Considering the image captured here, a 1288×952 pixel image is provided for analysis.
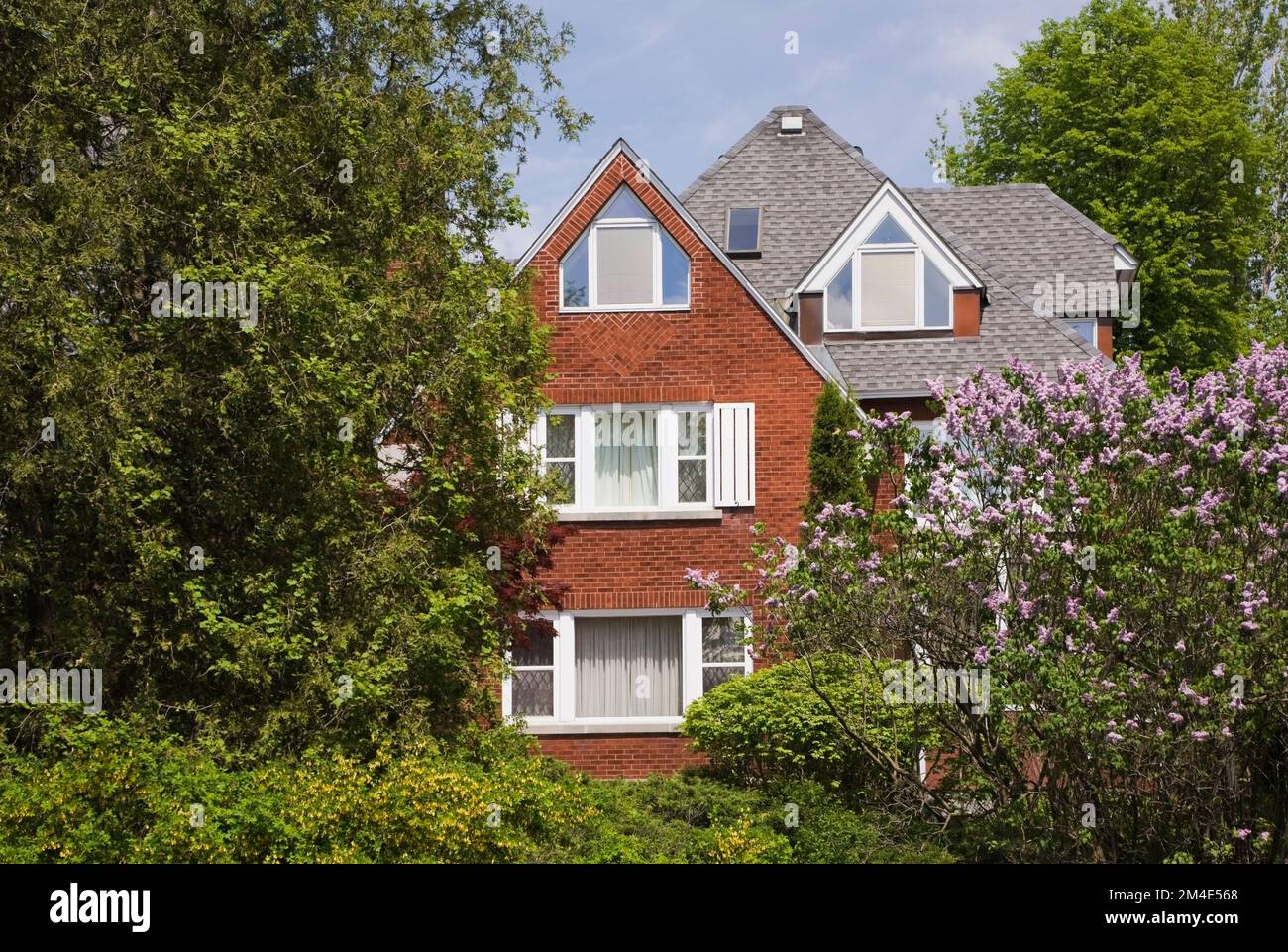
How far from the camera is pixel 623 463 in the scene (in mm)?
20828

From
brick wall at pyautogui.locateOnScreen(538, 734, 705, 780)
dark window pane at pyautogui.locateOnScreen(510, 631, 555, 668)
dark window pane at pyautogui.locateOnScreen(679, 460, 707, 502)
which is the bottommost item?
brick wall at pyautogui.locateOnScreen(538, 734, 705, 780)

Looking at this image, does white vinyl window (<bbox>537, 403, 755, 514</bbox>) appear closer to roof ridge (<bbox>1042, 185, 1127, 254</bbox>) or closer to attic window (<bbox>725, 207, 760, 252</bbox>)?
attic window (<bbox>725, 207, 760, 252</bbox>)

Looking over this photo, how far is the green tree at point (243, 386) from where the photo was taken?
14.0 m

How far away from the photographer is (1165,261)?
3262 centimetres

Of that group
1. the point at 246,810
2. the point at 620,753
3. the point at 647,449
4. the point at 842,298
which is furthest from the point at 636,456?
the point at 246,810

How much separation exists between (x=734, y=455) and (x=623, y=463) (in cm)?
155

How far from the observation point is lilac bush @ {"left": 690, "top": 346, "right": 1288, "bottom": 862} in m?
12.5

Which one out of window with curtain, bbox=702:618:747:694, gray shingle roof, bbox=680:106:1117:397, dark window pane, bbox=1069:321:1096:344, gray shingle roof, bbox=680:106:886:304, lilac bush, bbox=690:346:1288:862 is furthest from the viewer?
dark window pane, bbox=1069:321:1096:344

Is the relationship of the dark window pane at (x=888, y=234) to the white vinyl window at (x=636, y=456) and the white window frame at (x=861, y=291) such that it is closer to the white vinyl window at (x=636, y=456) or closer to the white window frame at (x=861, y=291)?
the white window frame at (x=861, y=291)

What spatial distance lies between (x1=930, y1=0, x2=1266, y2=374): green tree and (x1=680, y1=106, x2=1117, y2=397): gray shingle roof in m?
7.18

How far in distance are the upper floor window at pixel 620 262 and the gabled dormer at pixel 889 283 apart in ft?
8.30

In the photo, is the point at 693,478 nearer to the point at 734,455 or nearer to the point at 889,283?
the point at 734,455

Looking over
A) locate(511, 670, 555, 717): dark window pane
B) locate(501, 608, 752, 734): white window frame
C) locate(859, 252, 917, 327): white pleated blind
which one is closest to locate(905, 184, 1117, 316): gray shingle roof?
locate(859, 252, 917, 327): white pleated blind

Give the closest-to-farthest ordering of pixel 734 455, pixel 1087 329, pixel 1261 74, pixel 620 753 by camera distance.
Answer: pixel 620 753
pixel 734 455
pixel 1087 329
pixel 1261 74
